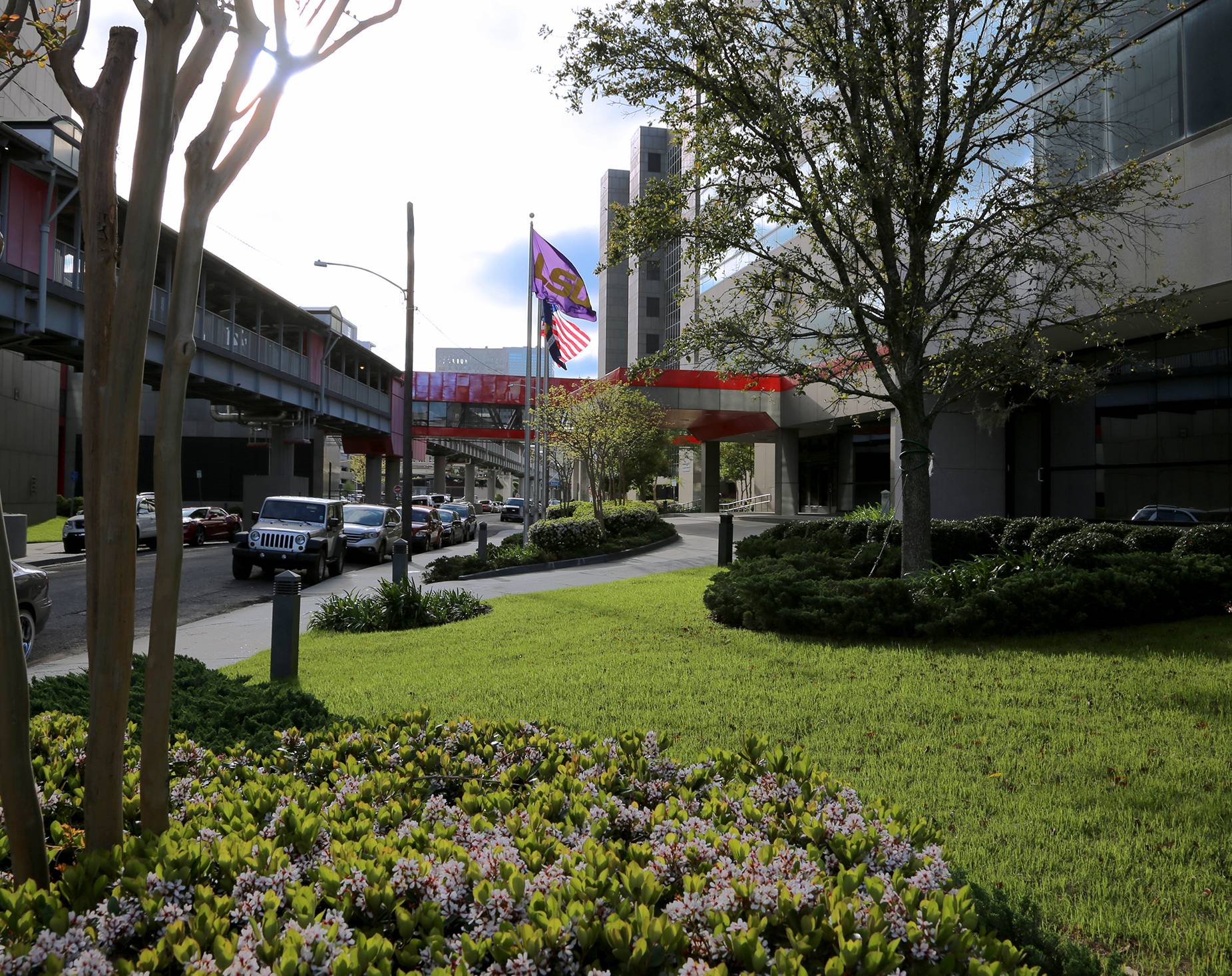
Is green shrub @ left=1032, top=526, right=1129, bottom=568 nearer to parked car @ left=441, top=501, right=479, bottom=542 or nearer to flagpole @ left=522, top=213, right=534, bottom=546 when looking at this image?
flagpole @ left=522, top=213, right=534, bottom=546

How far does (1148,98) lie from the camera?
642 inches

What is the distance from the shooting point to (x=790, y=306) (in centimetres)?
1299

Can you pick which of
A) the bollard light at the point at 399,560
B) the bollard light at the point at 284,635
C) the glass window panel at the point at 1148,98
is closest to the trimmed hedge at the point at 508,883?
the bollard light at the point at 284,635

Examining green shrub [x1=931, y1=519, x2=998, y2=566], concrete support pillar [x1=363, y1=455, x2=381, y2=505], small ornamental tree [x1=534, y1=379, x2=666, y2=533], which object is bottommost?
green shrub [x1=931, y1=519, x2=998, y2=566]

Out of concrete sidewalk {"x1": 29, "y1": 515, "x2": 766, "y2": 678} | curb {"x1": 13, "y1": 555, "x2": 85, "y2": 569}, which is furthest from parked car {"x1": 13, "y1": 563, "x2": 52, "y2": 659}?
curb {"x1": 13, "y1": 555, "x2": 85, "y2": 569}

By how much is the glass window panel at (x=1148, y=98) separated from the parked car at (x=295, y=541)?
1798 centimetres

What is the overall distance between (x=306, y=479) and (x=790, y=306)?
139ft

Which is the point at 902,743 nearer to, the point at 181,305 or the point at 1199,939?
the point at 1199,939

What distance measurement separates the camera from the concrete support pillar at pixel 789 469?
139ft

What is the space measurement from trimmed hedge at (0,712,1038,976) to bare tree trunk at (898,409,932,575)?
314 inches

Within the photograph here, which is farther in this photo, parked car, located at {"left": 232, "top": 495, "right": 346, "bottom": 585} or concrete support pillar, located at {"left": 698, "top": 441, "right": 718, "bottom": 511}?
concrete support pillar, located at {"left": 698, "top": 441, "right": 718, "bottom": 511}

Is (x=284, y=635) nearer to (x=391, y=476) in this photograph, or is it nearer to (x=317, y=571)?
(x=317, y=571)

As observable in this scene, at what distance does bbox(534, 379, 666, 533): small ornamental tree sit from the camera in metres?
33.3

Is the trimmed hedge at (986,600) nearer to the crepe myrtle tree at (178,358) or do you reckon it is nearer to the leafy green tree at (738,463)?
the crepe myrtle tree at (178,358)
